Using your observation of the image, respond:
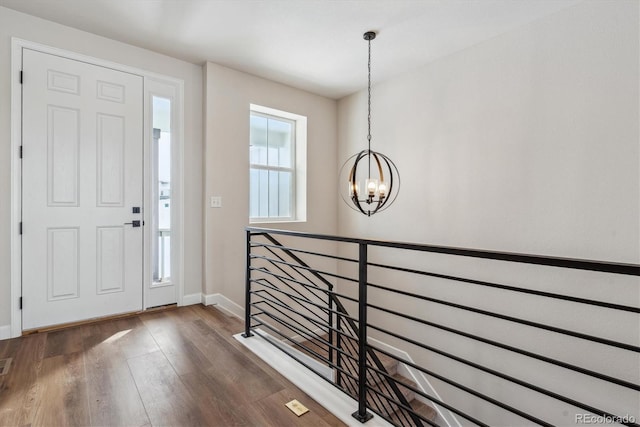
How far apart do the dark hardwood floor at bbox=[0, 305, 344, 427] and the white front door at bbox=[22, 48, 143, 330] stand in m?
0.33

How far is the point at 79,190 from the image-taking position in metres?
2.78

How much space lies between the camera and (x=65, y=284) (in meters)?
2.73

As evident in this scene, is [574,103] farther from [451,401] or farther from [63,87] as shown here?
[63,87]

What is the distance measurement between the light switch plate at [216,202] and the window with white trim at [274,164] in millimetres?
481

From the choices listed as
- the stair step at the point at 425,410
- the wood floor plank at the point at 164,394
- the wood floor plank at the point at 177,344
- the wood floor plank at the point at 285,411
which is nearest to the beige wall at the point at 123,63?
the wood floor plank at the point at 177,344

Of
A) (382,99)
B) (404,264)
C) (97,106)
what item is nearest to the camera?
(97,106)

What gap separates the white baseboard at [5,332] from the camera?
2469 mm

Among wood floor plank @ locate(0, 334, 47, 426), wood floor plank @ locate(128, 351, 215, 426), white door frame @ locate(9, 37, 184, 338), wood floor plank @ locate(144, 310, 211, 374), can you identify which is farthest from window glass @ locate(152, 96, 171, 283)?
wood floor plank @ locate(128, 351, 215, 426)

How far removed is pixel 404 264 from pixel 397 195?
0.78 m

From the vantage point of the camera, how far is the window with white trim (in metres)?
3.92

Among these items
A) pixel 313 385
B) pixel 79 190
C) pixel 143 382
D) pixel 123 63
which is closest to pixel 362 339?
pixel 313 385

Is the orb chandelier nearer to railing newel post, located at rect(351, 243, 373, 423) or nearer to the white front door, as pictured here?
railing newel post, located at rect(351, 243, 373, 423)

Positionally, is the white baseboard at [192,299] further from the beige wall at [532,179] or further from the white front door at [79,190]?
the beige wall at [532,179]

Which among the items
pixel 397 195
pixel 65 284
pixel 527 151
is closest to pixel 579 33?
pixel 527 151
